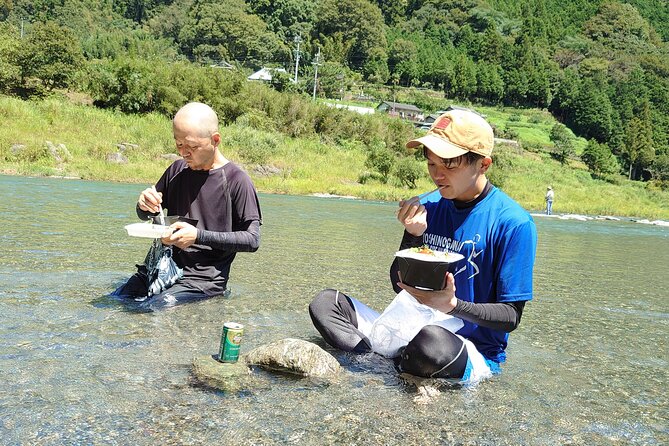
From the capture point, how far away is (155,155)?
3247cm

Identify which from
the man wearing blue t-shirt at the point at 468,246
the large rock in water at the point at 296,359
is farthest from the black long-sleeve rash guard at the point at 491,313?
the large rock in water at the point at 296,359

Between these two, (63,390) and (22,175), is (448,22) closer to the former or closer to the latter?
(22,175)

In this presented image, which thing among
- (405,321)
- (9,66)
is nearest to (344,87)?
(9,66)

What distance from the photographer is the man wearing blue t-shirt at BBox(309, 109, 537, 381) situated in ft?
10.4

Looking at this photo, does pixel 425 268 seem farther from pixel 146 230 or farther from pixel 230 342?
pixel 146 230

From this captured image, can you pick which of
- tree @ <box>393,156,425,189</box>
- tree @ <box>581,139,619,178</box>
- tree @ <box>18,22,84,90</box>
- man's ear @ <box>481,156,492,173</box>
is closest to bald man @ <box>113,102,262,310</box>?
man's ear @ <box>481,156,492,173</box>

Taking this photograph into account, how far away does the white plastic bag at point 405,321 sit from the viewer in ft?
11.9

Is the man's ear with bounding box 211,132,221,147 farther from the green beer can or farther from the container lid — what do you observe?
the container lid

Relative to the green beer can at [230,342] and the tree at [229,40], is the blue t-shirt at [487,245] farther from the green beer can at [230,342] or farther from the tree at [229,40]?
the tree at [229,40]

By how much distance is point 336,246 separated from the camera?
1095cm

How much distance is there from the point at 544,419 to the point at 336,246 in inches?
305

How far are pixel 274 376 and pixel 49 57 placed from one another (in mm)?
41468

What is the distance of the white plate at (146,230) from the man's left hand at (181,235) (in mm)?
75

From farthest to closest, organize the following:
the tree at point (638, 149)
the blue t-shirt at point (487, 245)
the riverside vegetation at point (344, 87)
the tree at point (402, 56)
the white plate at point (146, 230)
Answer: the tree at point (402, 56), the tree at point (638, 149), the riverside vegetation at point (344, 87), the white plate at point (146, 230), the blue t-shirt at point (487, 245)
